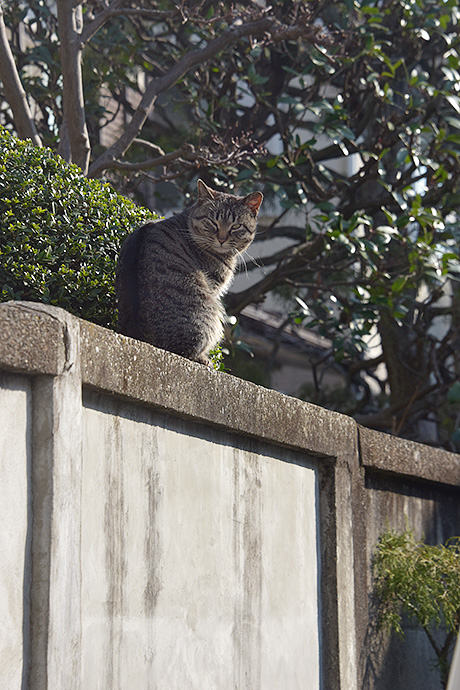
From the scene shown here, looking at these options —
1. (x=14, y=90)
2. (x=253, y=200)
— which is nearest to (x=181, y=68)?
(x=14, y=90)

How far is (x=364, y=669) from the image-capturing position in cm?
423

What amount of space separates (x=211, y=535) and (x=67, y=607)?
92cm

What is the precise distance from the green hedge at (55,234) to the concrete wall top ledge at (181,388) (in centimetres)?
61

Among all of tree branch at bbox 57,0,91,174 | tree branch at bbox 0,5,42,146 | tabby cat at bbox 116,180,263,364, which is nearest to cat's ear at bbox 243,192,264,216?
tabby cat at bbox 116,180,263,364

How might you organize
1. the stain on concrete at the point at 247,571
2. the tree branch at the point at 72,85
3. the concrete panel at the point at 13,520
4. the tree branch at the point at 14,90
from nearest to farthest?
the concrete panel at the point at 13,520, the stain on concrete at the point at 247,571, the tree branch at the point at 14,90, the tree branch at the point at 72,85

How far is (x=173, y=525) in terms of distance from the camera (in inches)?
120

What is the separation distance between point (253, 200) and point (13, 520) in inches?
109

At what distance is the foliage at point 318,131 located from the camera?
627cm

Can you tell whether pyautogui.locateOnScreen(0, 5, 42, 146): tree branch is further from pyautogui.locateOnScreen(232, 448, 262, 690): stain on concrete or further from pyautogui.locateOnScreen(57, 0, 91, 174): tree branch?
pyautogui.locateOnScreen(232, 448, 262, 690): stain on concrete

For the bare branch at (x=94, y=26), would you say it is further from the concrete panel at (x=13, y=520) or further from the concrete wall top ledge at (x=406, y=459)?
the concrete panel at (x=13, y=520)

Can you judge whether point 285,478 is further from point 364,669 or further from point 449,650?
point 449,650

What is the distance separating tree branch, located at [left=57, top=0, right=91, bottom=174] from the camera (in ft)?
17.3

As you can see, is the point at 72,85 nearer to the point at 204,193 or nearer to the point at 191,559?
the point at 204,193

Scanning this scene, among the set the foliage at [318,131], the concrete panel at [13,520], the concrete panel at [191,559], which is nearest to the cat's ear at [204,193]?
the foliage at [318,131]
